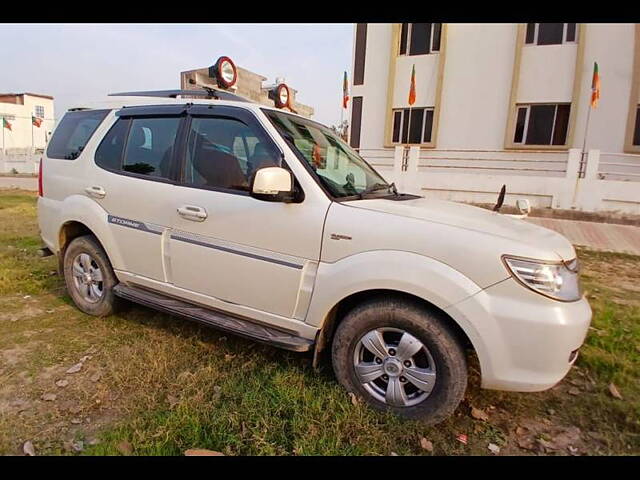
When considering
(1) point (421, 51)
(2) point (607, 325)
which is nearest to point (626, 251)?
(2) point (607, 325)

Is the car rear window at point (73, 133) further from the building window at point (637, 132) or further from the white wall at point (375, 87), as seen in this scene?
the building window at point (637, 132)

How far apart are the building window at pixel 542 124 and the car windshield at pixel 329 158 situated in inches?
449

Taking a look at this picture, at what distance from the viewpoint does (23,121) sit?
4012 centimetres

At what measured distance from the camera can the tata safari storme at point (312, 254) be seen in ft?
6.89

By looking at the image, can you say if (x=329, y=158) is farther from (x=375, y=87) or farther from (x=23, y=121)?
(x=23, y=121)

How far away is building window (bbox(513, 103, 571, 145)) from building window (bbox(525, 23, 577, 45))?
75.7 inches

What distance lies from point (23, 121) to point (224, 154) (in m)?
49.0

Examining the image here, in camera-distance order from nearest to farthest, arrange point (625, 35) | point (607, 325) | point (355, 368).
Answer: point (355, 368)
point (607, 325)
point (625, 35)

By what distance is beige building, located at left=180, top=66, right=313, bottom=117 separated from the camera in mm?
3854

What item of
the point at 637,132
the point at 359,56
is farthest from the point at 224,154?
the point at 359,56

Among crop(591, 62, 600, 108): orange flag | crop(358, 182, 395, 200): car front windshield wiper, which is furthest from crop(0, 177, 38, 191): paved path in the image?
crop(591, 62, 600, 108): orange flag

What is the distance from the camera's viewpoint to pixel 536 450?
7.35 feet

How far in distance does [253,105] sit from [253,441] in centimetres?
222

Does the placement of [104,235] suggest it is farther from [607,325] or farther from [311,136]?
[607,325]
